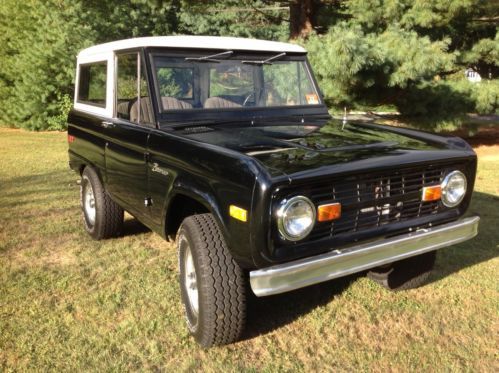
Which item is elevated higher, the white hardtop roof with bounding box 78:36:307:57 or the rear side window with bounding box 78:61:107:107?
the white hardtop roof with bounding box 78:36:307:57

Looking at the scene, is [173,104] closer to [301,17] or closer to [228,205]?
[228,205]

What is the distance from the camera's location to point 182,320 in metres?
3.25

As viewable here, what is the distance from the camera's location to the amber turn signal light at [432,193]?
291 centimetres

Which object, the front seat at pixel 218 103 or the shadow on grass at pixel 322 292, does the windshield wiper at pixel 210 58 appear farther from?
the shadow on grass at pixel 322 292

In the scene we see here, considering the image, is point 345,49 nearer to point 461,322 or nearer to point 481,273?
→ point 481,273

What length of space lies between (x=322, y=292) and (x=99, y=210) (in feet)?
7.08

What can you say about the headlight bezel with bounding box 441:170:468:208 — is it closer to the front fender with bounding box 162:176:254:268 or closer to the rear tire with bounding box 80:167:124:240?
the front fender with bounding box 162:176:254:268

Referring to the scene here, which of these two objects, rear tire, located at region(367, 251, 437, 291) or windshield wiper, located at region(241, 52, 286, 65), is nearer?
rear tire, located at region(367, 251, 437, 291)

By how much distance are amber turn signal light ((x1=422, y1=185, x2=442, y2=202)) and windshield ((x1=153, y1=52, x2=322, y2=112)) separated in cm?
143

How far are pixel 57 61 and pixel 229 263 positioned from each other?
12469mm

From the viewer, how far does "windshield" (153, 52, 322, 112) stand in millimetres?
3479

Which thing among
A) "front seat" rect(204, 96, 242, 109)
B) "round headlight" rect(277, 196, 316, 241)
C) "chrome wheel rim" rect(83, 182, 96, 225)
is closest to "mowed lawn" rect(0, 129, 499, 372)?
"chrome wheel rim" rect(83, 182, 96, 225)

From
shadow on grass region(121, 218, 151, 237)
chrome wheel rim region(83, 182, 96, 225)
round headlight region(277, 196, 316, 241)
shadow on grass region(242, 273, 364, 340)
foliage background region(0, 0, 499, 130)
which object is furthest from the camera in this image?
foliage background region(0, 0, 499, 130)

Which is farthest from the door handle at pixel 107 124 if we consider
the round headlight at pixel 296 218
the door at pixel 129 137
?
the round headlight at pixel 296 218
